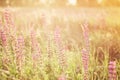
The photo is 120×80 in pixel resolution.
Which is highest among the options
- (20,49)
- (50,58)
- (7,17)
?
(7,17)

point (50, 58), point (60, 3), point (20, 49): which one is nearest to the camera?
point (20, 49)

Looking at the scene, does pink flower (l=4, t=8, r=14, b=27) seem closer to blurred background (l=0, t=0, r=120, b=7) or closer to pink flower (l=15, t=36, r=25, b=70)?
pink flower (l=15, t=36, r=25, b=70)

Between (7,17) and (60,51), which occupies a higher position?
(7,17)

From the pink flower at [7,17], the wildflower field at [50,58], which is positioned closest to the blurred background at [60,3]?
the wildflower field at [50,58]

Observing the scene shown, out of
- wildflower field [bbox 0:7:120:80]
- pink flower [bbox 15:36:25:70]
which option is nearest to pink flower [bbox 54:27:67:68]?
wildflower field [bbox 0:7:120:80]

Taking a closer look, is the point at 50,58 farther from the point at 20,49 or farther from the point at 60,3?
the point at 60,3

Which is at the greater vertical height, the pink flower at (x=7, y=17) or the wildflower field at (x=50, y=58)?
the pink flower at (x=7, y=17)

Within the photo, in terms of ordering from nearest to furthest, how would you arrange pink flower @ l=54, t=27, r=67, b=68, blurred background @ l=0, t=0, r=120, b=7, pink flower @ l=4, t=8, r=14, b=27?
1. pink flower @ l=54, t=27, r=67, b=68
2. pink flower @ l=4, t=8, r=14, b=27
3. blurred background @ l=0, t=0, r=120, b=7

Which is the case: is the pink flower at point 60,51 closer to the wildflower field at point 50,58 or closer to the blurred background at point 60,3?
the wildflower field at point 50,58

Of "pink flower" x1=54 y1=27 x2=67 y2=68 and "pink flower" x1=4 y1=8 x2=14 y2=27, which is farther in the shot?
"pink flower" x1=4 y1=8 x2=14 y2=27

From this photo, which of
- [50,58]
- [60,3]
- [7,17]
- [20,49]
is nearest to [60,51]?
[20,49]

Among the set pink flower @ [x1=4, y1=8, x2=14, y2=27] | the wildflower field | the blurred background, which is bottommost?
the wildflower field

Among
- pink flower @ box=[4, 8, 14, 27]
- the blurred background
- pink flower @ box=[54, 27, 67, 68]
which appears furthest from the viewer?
the blurred background

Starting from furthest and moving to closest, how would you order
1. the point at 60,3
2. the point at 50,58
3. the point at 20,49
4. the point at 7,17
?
the point at 60,3 < the point at 50,58 < the point at 7,17 < the point at 20,49
